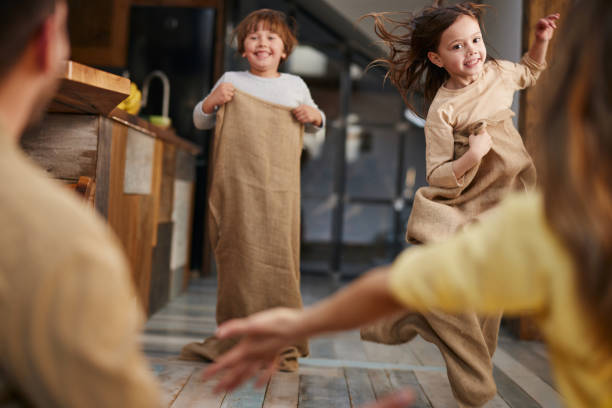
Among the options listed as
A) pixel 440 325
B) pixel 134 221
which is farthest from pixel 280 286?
pixel 134 221

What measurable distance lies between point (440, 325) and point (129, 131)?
1.59 metres

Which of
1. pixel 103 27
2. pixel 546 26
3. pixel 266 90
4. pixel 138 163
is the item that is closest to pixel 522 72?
pixel 546 26

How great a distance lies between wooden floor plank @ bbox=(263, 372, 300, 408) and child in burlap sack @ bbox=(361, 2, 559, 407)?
1.09 ft

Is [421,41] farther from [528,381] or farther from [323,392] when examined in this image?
[528,381]

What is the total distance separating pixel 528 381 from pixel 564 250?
6.66ft

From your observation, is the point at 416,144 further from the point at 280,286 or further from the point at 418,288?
the point at 418,288

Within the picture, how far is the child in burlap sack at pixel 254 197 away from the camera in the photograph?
2314 millimetres

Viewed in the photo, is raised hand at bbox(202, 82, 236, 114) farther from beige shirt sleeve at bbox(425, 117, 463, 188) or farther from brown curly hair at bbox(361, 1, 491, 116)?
beige shirt sleeve at bbox(425, 117, 463, 188)

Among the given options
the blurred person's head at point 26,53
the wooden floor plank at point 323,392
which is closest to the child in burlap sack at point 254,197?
the wooden floor plank at point 323,392

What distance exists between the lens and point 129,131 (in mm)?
2680

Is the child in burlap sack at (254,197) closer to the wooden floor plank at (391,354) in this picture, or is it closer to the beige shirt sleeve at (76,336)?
the wooden floor plank at (391,354)

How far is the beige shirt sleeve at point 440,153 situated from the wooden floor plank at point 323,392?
30.2 inches

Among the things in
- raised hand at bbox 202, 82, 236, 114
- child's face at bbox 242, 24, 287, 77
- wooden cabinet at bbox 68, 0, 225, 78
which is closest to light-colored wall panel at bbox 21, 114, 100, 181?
raised hand at bbox 202, 82, 236, 114

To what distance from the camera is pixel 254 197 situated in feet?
7.60
